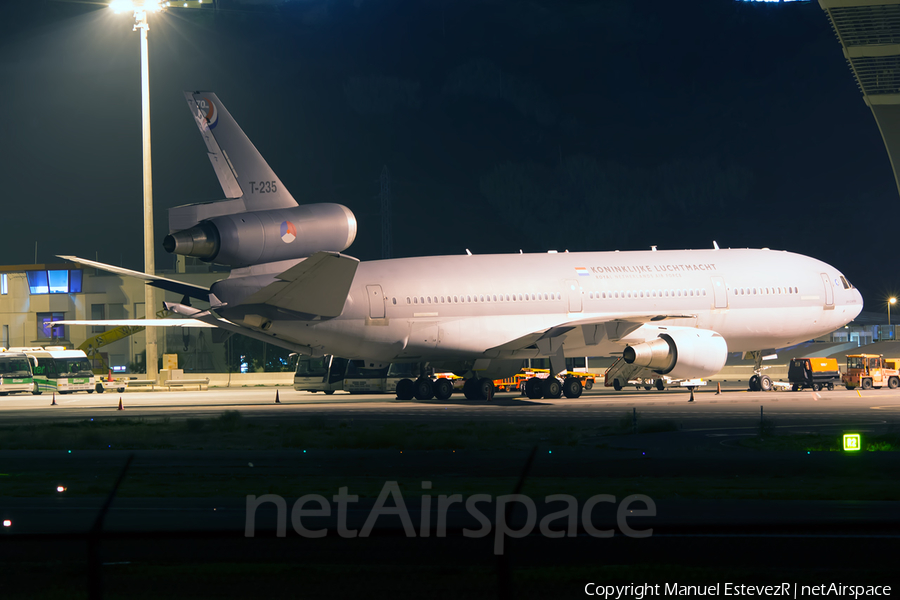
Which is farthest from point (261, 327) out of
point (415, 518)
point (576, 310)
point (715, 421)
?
point (415, 518)

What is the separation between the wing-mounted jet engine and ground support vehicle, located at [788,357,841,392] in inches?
1023

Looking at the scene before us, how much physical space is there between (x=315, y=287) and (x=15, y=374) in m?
34.5

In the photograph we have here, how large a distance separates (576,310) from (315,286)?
12346 millimetres

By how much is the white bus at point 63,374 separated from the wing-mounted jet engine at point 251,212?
32.4 meters

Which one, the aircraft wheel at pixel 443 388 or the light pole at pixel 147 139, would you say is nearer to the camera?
the aircraft wheel at pixel 443 388

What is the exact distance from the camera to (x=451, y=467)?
63.0ft

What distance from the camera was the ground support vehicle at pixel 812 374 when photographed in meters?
48.1

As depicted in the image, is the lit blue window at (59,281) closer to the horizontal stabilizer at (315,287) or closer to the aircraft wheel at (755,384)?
the horizontal stabilizer at (315,287)

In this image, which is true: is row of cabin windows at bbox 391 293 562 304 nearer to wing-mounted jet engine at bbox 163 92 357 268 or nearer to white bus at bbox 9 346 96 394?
wing-mounted jet engine at bbox 163 92 357 268

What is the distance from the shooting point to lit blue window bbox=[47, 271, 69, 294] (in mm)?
102812

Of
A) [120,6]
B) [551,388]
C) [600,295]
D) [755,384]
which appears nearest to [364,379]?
[551,388]

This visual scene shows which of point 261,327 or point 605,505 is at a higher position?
point 261,327

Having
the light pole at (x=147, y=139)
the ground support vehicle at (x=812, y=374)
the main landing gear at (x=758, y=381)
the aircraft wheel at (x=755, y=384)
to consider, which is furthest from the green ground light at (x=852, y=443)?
the light pole at (x=147, y=139)

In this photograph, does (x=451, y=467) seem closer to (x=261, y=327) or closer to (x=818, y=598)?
(x=818, y=598)
